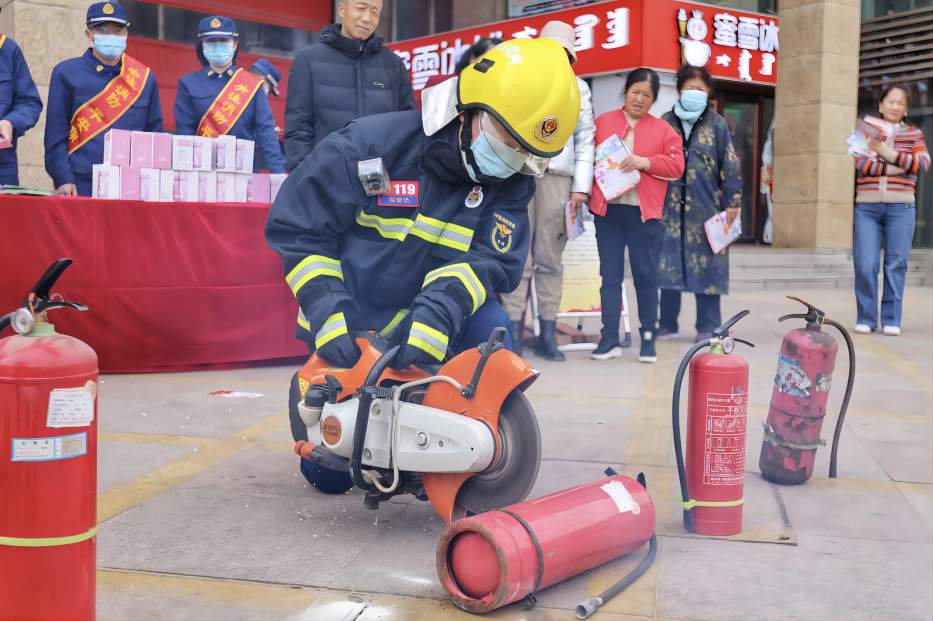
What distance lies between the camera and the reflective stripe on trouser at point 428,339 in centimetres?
281

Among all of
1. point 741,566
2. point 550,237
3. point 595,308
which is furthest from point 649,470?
point 595,308

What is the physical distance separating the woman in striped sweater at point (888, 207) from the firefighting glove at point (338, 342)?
19.5 ft

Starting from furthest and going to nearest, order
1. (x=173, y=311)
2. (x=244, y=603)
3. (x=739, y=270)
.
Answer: (x=739, y=270) → (x=173, y=311) → (x=244, y=603)

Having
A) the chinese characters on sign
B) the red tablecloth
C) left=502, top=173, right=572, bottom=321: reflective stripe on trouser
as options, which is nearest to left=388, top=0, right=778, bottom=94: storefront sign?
the chinese characters on sign

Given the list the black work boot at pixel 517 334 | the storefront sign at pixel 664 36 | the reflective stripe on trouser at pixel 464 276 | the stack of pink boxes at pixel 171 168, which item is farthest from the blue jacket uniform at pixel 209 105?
the storefront sign at pixel 664 36

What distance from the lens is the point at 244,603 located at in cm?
240

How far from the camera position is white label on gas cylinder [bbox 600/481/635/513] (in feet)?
8.77

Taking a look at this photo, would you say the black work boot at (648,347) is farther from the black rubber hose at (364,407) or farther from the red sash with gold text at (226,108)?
the black rubber hose at (364,407)

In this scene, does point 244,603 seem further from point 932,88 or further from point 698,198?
point 932,88

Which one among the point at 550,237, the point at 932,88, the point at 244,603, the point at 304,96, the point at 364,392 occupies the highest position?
the point at 932,88

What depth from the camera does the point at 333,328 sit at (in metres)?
2.90

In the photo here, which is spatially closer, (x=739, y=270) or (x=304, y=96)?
(x=304, y=96)

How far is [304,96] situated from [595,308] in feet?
10.7

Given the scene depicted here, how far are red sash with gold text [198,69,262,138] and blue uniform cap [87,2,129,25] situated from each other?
2.66ft
